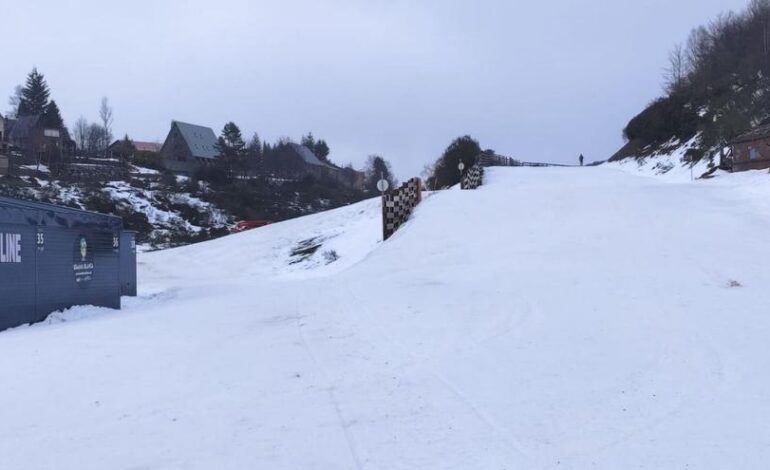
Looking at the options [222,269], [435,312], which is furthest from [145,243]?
[435,312]

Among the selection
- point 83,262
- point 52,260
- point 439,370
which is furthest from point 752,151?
point 52,260

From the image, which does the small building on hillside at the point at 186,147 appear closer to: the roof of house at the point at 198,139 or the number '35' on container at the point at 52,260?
the roof of house at the point at 198,139

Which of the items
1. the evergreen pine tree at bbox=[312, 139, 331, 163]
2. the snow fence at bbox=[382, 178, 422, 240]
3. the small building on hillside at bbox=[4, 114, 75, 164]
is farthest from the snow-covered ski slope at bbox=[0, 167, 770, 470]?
the evergreen pine tree at bbox=[312, 139, 331, 163]

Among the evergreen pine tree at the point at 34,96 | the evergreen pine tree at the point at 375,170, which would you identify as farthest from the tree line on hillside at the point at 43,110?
the evergreen pine tree at the point at 375,170

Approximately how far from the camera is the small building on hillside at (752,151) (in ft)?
63.1

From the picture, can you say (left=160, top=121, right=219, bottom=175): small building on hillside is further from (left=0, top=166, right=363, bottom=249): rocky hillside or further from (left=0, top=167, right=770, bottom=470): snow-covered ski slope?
(left=0, top=167, right=770, bottom=470): snow-covered ski slope

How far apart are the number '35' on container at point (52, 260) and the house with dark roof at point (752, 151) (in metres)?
19.3

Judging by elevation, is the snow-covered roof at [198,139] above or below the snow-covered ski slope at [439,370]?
above

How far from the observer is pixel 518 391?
15.4ft

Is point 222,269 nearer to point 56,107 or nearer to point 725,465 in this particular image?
point 725,465

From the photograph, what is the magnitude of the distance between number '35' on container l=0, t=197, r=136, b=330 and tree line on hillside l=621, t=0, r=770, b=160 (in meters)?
26.8

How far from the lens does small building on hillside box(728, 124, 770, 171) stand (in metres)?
19.2

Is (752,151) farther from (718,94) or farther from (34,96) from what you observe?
(34,96)

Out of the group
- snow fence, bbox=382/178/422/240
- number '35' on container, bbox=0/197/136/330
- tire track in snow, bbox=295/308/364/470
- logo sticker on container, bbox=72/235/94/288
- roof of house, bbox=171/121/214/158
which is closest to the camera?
tire track in snow, bbox=295/308/364/470
